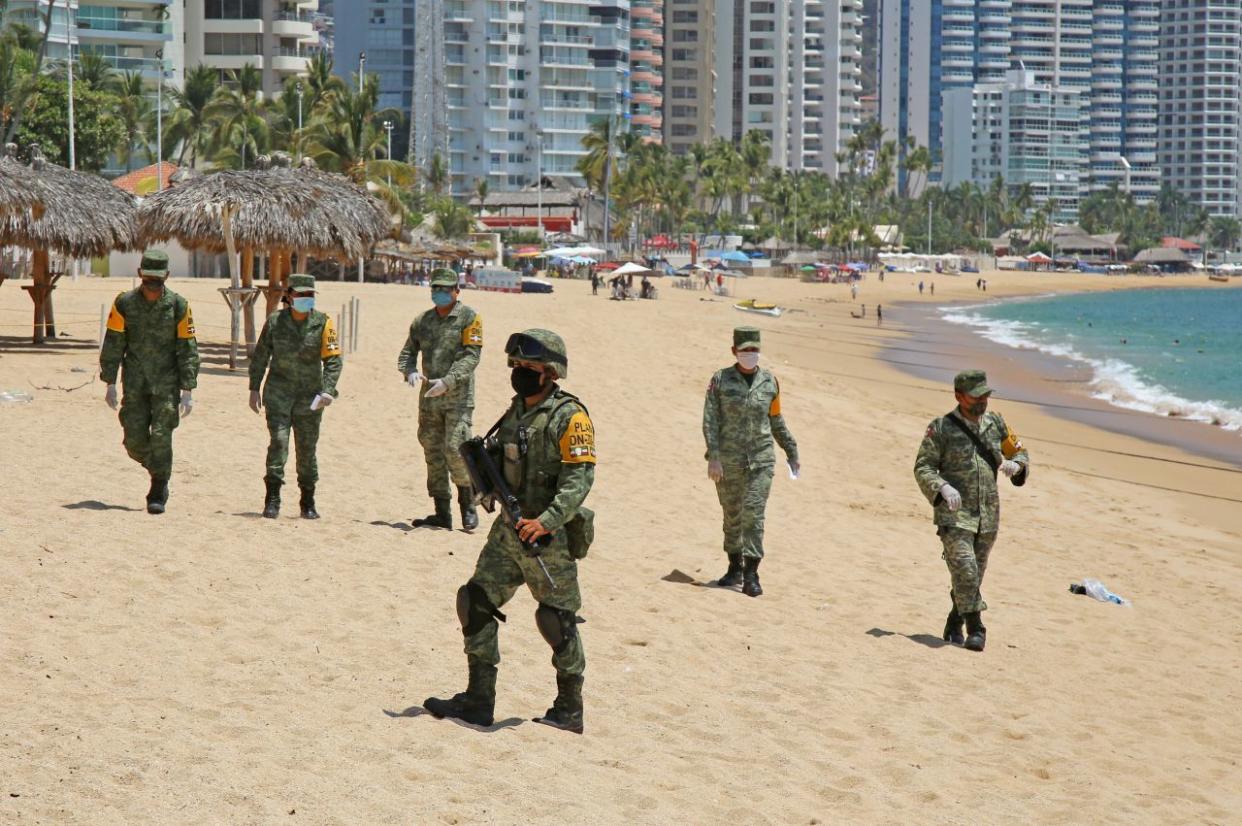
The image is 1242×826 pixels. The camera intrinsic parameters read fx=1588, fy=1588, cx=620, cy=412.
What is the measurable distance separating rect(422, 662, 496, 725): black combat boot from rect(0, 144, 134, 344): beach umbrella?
16.7 metres

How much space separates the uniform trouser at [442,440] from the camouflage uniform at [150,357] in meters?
1.52

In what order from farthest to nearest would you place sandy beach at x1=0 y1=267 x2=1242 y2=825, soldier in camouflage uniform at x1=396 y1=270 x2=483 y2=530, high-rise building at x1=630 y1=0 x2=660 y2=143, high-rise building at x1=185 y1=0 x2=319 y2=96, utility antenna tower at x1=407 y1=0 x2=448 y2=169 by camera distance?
high-rise building at x1=630 y1=0 x2=660 y2=143 → utility antenna tower at x1=407 y1=0 x2=448 y2=169 → high-rise building at x1=185 y1=0 x2=319 y2=96 → soldier in camouflage uniform at x1=396 y1=270 x2=483 y2=530 → sandy beach at x1=0 y1=267 x2=1242 y2=825

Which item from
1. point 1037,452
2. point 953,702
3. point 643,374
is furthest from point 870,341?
point 953,702

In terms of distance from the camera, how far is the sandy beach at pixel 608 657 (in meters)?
5.88

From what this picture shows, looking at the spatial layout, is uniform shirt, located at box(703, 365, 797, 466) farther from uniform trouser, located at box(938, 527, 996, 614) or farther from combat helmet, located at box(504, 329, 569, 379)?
combat helmet, located at box(504, 329, 569, 379)

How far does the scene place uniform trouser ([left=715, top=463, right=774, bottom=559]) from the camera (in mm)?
9914

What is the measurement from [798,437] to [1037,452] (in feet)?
13.2

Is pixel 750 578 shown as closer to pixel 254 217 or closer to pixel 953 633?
pixel 953 633

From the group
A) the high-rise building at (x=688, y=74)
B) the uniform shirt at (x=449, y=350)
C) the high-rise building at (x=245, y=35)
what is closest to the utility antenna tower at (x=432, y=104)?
the high-rise building at (x=245, y=35)

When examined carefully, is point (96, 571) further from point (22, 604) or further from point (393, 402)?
point (393, 402)

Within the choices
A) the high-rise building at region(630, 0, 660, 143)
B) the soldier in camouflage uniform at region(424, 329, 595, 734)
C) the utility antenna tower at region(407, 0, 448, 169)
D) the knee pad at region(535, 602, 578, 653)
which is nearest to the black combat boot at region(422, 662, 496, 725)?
the soldier in camouflage uniform at region(424, 329, 595, 734)

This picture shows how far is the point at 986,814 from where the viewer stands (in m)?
6.45

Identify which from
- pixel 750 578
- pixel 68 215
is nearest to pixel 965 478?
pixel 750 578

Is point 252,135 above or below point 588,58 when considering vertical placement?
below
